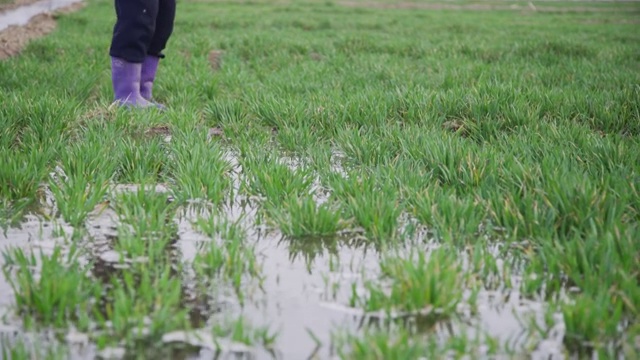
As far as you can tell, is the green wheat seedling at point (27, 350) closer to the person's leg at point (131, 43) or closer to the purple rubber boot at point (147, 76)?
the person's leg at point (131, 43)

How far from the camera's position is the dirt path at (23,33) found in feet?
26.0

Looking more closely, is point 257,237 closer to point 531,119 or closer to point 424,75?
point 531,119

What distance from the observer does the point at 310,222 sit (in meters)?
2.55

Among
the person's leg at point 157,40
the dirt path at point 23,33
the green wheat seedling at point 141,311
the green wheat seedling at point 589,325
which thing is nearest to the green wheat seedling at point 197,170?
the green wheat seedling at point 141,311

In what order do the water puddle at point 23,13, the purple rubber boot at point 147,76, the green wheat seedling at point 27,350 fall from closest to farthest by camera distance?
the green wheat seedling at point 27,350 → the purple rubber boot at point 147,76 → the water puddle at point 23,13

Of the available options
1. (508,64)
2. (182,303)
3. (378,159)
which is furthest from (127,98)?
(508,64)

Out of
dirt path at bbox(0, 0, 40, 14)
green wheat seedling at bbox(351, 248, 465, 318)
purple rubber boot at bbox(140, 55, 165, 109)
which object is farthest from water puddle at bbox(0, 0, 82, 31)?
green wheat seedling at bbox(351, 248, 465, 318)

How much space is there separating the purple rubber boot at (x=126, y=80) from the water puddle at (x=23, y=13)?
5.90 meters

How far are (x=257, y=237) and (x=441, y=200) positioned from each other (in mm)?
684

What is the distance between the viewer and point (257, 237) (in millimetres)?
2547

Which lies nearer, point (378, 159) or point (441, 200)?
point (441, 200)

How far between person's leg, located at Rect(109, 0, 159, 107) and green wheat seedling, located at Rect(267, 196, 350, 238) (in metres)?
2.54

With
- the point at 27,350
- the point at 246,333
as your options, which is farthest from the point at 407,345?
the point at 27,350

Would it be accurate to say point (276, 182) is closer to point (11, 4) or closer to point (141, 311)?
point (141, 311)
